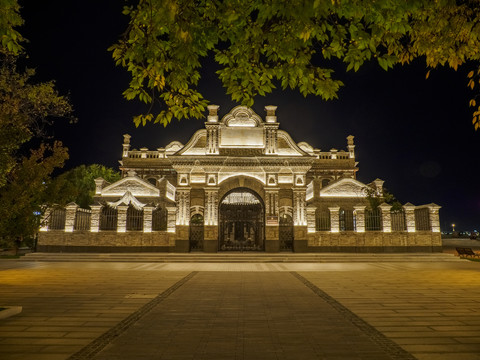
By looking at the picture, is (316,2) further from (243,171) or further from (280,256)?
(243,171)

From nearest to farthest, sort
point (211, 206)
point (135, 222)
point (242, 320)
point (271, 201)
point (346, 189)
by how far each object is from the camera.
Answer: point (242, 320) < point (211, 206) < point (135, 222) < point (271, 201) < point (346, 189)

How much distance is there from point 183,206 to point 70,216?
22.6ft

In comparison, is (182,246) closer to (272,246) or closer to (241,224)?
(241,224)

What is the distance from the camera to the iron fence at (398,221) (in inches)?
843

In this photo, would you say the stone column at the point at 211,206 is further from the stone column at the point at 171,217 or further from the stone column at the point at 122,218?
the stone column at the point at 122,218

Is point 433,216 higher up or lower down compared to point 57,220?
higher up

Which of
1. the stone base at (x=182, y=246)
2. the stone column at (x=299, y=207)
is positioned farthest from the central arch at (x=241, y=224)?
the stone base at (x=182, y=246)

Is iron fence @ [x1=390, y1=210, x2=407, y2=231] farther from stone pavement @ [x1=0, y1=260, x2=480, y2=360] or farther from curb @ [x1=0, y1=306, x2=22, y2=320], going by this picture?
curb @ [x1=0, y1=306, x2=22, y2=320]

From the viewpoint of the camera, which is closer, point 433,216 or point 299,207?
point 433,216

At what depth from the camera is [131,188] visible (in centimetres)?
2664

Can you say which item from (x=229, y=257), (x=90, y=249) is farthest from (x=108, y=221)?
(x=229, y=257)

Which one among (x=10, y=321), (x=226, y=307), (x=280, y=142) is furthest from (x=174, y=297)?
(x=280, y=142)

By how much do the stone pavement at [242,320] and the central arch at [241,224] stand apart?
12.0 metres

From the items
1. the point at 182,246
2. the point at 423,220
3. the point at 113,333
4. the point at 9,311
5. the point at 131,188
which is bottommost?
the point at 113,333
